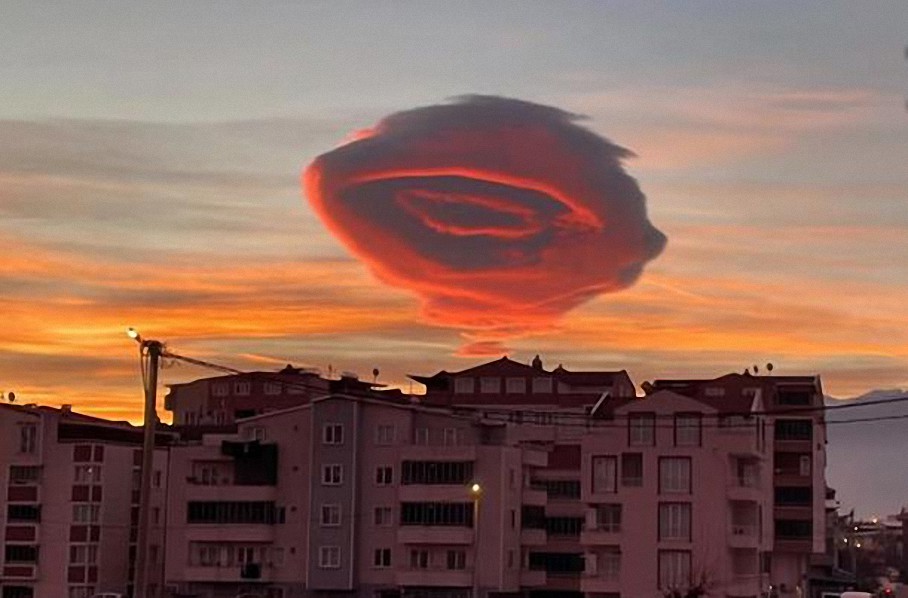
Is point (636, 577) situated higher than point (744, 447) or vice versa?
point (744, 447)

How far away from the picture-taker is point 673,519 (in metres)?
91.2

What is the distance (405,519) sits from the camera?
97.7 metres

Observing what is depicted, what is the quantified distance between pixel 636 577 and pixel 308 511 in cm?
2144

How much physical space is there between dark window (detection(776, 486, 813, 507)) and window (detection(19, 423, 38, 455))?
162ft

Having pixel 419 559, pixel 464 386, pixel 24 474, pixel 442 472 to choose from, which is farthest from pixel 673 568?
pixel 464 386

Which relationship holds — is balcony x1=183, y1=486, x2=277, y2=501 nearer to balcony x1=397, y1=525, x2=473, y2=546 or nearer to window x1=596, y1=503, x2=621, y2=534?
balcony x1=397, y1=525, x2=473, y2=546

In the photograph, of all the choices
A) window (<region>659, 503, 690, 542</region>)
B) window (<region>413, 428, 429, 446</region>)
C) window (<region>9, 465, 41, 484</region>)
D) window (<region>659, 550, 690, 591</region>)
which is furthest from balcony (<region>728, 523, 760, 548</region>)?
window (<region>9, 465, 41, 484</region>)

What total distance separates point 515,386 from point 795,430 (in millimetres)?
34056

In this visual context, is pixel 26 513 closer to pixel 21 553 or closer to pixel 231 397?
pixel 21 553

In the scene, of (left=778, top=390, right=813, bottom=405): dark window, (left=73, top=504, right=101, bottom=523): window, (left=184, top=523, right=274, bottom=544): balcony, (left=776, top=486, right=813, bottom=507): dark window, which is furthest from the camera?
(left=778, top=390, right=813, bottom=405): dark window

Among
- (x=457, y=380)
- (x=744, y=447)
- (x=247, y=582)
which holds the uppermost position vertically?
(x=457, y=380)

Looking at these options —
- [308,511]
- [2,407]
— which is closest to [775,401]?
[308,511]

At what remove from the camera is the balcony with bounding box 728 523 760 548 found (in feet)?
299

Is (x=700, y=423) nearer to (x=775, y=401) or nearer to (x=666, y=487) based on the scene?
(x=666, y=487)
